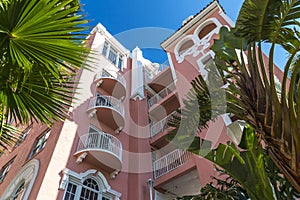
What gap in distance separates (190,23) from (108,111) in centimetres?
836

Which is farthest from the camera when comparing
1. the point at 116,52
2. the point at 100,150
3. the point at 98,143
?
the point at 116,52

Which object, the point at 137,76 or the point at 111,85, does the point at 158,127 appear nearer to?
the point at 111,85

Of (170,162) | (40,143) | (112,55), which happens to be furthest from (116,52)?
(170,162)

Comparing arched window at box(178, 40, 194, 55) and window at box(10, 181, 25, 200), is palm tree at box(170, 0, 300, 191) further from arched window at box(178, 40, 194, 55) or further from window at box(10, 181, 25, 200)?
arched window at box(178, 40, 194, 55)

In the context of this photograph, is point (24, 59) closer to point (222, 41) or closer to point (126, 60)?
point (222, 41)

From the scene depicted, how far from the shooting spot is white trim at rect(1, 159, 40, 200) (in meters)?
10.7

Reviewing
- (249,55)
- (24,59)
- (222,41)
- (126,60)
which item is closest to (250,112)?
(249,55)

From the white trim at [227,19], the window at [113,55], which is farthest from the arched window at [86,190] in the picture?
the white trim at [227,19]

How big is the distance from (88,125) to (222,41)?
31.6 ft

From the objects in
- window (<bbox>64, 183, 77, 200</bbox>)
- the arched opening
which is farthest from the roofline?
the arched opening

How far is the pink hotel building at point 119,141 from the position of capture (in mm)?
11133

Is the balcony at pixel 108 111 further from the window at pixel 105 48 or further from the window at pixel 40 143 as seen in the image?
the window at pixel 105 48

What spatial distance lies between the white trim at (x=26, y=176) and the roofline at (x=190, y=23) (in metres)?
11.4

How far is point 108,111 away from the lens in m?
14.4
